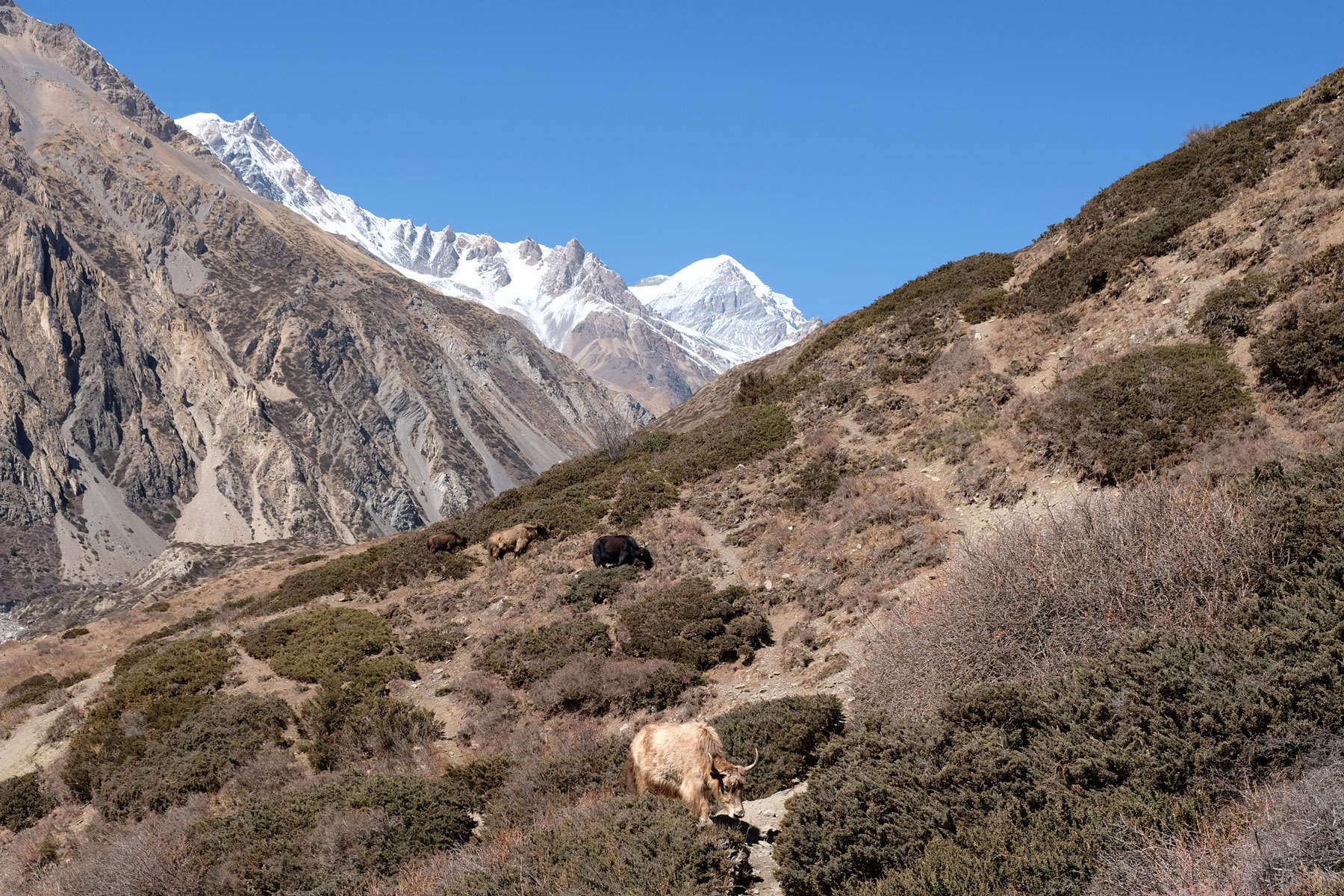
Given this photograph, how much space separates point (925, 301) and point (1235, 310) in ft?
40.2

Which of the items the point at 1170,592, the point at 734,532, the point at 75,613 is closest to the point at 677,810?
the point at 1170,592

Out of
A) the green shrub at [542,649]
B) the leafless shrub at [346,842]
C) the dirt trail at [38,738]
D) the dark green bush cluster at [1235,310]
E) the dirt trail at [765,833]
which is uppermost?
the dirt trail at [38,738]

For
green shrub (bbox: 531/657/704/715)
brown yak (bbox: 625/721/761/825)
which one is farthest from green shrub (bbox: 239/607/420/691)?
brown yak (bbox: 625/721/761/825)

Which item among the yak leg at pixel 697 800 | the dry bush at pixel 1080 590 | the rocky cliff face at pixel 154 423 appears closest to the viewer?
the yak leg at pixel 697 800

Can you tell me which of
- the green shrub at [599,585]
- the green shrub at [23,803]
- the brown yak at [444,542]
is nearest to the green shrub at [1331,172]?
the green shrub at [599,585]

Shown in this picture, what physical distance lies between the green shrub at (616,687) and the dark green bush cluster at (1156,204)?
53.7 ft

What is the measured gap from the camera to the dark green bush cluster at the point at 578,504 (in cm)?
2211

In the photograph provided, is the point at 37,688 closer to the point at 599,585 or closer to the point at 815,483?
the point at 599,585

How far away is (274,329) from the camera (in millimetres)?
192125

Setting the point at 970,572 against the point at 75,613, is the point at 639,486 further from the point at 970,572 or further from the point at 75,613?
the point at 75,613

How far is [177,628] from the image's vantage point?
77.9ft

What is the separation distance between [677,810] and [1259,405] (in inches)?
502

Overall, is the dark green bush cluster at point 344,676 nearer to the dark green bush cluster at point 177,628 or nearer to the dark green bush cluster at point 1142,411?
the dark green bush cluster at point 177,628

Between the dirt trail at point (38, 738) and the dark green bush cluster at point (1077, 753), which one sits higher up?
the dirt trail at point (38, 738)
